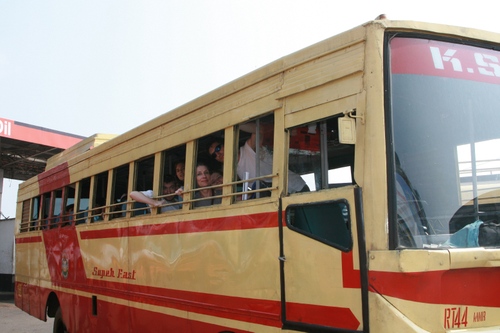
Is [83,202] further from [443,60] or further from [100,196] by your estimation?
[443,60]

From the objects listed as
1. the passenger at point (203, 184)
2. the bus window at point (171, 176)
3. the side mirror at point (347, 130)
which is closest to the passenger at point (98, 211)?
the bus window at point (171, 176)

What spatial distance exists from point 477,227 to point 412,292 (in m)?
0.70

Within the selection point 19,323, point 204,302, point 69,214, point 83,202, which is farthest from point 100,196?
point 19,323

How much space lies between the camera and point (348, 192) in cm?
363

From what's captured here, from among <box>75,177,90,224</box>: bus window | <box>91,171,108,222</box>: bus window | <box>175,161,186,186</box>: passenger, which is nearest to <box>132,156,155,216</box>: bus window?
<box>175,161,186,186</box>: passenger

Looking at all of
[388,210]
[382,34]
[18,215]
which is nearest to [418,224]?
[388,210]

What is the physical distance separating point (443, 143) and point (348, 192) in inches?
30.5

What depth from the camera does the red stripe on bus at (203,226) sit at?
14.4 ft

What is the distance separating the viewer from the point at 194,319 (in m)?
5.29

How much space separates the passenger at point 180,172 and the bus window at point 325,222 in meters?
1.99

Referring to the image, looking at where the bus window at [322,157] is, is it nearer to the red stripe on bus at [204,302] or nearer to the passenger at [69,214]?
the red stripe on bus at [204,302]

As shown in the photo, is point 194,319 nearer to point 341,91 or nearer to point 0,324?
point 341,91

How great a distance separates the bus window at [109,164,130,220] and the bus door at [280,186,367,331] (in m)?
3.46

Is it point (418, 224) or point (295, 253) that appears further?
point (295, 253)
